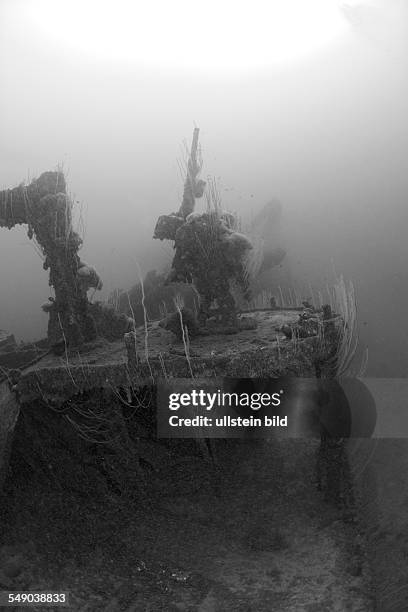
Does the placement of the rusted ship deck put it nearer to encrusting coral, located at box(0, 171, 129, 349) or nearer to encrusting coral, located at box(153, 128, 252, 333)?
encrusting coral, located at box(153, 128, 252, 333)

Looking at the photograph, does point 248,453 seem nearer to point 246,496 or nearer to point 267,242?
point 246,496

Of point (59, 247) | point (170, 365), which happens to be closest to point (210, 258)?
point (170, 365)

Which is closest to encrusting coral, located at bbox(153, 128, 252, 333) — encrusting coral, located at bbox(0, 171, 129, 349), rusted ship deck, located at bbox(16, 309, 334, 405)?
rusted ship deck, located at bbox(16, 309, 334, 405)

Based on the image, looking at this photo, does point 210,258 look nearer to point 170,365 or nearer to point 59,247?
point 170,365

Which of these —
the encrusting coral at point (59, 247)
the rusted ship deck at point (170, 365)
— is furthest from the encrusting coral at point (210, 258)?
the encrusting coral at point (59, 247)

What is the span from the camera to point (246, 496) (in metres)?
6.02

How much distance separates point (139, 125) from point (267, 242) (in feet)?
23.1

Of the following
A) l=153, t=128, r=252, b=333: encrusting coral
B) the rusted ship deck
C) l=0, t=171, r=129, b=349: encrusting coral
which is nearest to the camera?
the rusted ship deck

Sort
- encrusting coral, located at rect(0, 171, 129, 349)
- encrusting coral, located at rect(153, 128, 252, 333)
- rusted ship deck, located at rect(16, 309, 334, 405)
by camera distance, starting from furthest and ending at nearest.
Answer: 1. encrusting coral, located at rect(0, 171, 129, 349)
2. encrusting coral, located at rect(153, 128, 252, 333)
3. rusted ship deck, located at rect(16, 309, 334, 405)

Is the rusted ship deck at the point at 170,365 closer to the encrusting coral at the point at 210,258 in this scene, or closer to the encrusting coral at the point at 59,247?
the encrusting coral at the point at 210,258

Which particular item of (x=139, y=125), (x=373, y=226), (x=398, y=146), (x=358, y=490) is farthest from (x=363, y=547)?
(x=139, y=125)

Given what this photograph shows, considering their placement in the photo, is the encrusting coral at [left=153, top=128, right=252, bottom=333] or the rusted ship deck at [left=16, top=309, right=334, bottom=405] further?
the encrusting coral at [left=153, top=128, right=252, bottom=333]

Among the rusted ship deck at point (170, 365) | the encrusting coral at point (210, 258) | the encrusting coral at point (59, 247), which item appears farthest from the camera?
the encrusting coral at point (59, 247)

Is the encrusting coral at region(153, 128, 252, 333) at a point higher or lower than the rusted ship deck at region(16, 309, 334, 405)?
higher
